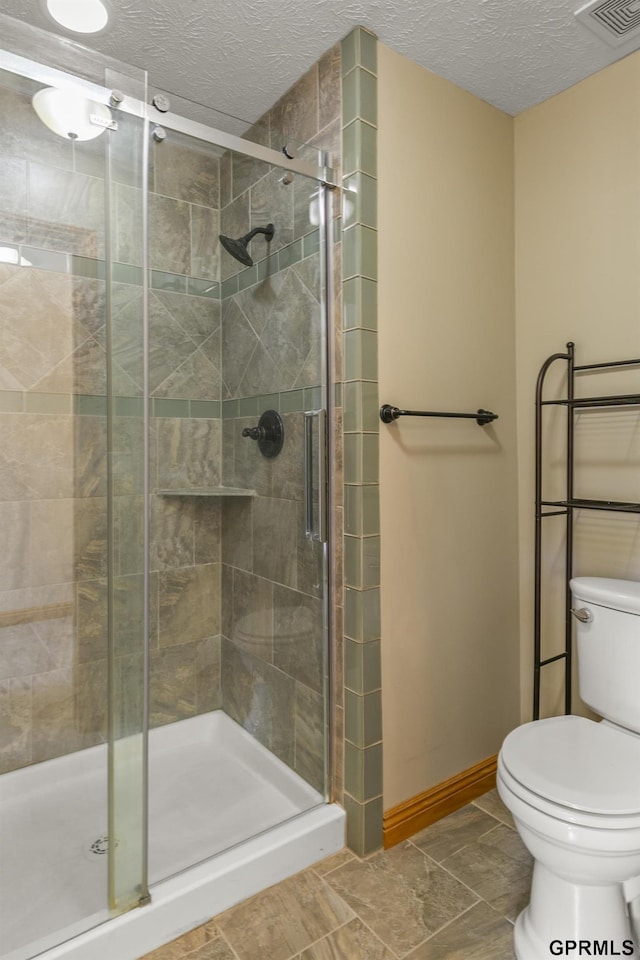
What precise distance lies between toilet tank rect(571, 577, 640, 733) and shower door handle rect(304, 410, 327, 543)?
807 mm

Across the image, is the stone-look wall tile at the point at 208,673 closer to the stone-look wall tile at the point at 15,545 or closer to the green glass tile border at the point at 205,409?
the stone-look wall tile at the point at 15,545

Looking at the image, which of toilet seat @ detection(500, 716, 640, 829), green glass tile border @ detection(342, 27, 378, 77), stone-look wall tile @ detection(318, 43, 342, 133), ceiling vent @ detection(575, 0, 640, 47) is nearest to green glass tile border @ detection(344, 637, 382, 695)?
toilet seat @ detection(500, 716, 640, 829)

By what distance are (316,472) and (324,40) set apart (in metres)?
1.27

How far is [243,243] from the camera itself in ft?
6.13

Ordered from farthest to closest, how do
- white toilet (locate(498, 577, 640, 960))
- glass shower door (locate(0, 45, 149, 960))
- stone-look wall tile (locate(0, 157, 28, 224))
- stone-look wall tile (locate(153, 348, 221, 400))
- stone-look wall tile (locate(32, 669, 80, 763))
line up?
stone-look wall tile (locate(153, 348, 221, 400)) < stone-look wall tile (locate(32, 669, 80, 763)) < stone-look wall tile (locate(0, 157, 28, 224)) < glass shower door (locate(0, 45, 149, 960)) < white toilet (locate(498, 577, 640, 960))

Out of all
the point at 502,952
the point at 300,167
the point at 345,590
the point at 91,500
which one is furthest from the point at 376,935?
the point at 300,167

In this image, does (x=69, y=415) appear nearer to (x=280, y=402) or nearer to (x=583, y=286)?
(x=280, y=402)

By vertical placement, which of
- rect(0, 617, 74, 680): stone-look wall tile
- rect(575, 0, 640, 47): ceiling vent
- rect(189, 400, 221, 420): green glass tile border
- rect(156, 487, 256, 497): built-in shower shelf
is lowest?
rect(0, 617, 74, 680): stone-look wall tile

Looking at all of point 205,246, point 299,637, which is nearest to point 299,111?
point 205,246

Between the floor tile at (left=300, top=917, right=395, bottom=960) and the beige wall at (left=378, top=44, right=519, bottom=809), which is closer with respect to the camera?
the floor tile at (left=300, top=917, right=395, bottom=960)

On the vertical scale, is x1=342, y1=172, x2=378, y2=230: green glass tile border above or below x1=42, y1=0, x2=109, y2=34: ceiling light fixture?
below

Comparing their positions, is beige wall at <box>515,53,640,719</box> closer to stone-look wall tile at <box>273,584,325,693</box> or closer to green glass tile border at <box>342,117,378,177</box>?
green glass tile border at <box>342,117,378,177</box>

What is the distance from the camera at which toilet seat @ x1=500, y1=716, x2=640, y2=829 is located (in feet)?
3.88

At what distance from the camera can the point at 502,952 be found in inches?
53.1
